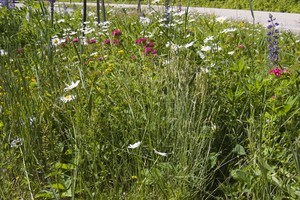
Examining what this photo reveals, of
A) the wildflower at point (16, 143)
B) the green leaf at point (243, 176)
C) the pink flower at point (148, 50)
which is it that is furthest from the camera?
the pink flower at point (148, 50)

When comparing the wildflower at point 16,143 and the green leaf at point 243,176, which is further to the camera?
the wildflower at point 16,143

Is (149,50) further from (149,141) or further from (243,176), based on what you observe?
(243,176)

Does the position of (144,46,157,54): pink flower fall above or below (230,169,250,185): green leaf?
above

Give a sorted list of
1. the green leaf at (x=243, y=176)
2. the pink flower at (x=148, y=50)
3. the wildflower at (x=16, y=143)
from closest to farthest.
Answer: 1. the green leaf at (x=243, y=176)
2. the wildflower at (x=16, y=143)
3. the pink flower at (x=148, y=50)

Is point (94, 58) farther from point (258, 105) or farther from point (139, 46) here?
point (258, 105)

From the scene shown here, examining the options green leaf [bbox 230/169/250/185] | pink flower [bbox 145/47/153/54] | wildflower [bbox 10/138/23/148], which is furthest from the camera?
pink flower [bbox 145/47/153/54]

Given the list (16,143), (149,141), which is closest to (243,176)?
(149,141)

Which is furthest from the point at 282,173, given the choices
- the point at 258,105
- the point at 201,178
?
the point at 258,105

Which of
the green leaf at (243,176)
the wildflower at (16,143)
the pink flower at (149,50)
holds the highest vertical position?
the pink flower at (149,50)

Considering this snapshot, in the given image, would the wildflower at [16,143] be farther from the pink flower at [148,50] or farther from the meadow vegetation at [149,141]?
the pink flower at [148,50]

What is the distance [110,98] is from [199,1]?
16.1 metres

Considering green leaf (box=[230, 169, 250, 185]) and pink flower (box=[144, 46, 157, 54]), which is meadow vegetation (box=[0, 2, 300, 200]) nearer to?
green leaf (box=[230, 169, 250, 185])

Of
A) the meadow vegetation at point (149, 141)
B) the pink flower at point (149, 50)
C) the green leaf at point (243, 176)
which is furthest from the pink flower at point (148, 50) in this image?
the green leaf at point (243, 176)

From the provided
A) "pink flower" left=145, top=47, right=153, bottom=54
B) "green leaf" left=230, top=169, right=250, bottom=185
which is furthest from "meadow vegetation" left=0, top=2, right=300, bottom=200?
"pink flower" left=145, top=47, right=153, bottom=54
